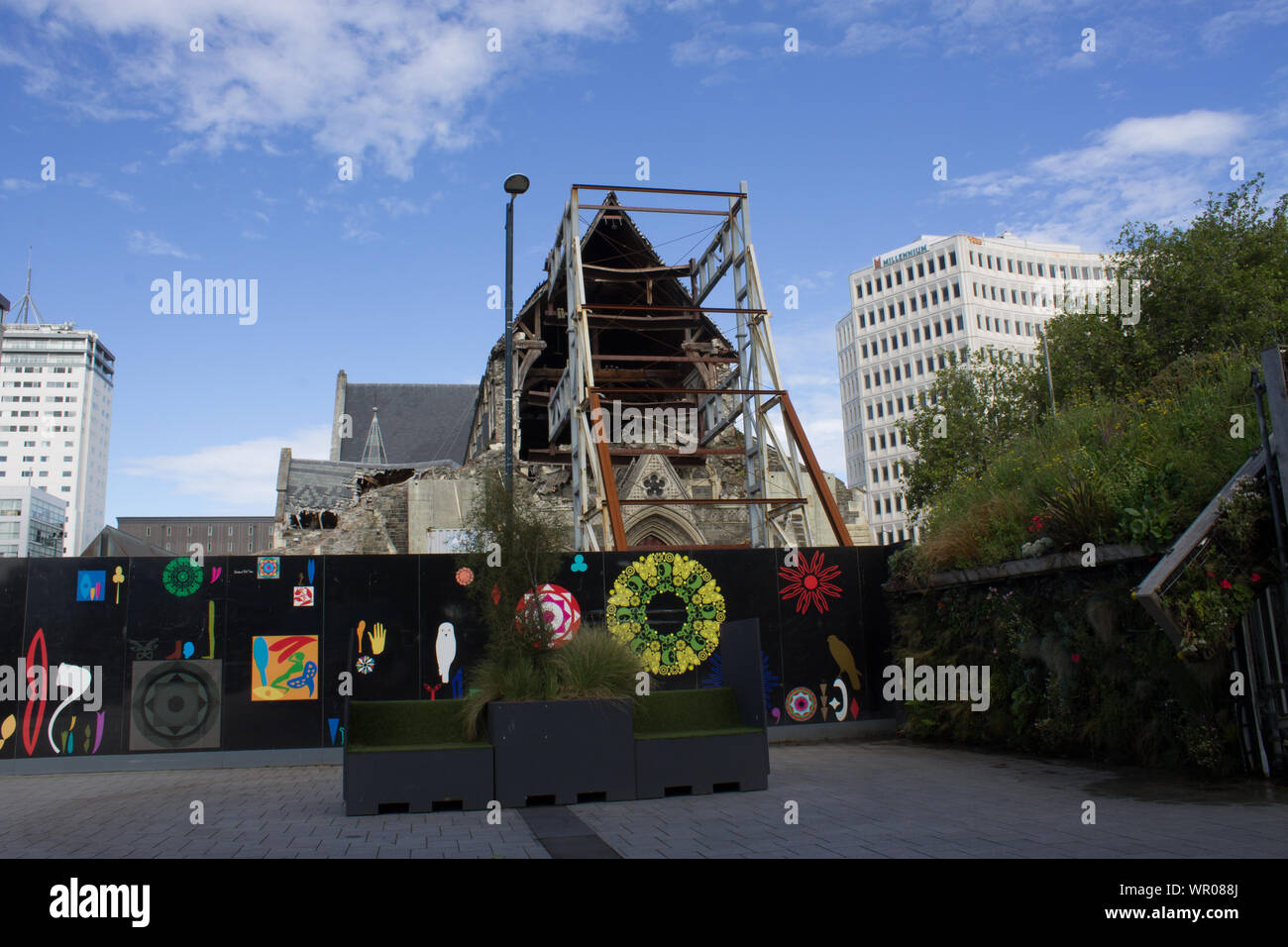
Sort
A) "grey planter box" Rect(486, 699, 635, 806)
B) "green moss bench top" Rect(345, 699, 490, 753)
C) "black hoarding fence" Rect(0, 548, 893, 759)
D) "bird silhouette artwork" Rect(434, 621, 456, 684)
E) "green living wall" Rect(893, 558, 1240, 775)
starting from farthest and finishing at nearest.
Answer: "bird silhouette artwork" Rect(434, 621, 456, 684) < "black hoarding fence" Rect(0, 548, 893, 759) < "green moss bench top" Rect(345, 699, 490, 753) < "green living wall" Rect(893, 558, 1240, 775) < "grey planter box" Rect(486, 699, 635, 806)

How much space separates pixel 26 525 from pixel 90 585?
12088 cm

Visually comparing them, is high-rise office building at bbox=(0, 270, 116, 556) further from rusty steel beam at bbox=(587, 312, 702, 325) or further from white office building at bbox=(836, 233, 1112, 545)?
rusty steel beam at bbox=(587, 312, 702, 325)

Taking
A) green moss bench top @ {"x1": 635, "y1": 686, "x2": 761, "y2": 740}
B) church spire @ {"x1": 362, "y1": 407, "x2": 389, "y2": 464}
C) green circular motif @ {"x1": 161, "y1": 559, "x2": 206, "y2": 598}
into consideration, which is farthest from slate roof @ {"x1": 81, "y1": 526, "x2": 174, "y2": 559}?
church spire @ {"x1": 362, "y1": 407, "x2": 389, "y2": 464}

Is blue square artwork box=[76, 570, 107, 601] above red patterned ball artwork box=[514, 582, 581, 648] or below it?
above

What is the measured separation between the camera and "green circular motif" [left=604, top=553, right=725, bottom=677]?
13281 millimetres

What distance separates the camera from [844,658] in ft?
45.5

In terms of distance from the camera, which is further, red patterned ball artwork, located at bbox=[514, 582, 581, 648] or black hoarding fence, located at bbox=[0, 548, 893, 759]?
red patterned ball artwork, located at bbox=[514, 582, 581, 648]

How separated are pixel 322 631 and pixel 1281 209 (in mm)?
31672

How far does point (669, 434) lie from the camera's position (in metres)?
29.9

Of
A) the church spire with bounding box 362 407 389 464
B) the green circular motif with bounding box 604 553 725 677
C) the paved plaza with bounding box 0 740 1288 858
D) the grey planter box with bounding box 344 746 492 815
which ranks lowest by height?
the paved plaza with bounding box 0 740 1288 858

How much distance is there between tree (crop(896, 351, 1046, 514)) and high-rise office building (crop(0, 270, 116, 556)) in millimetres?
171811

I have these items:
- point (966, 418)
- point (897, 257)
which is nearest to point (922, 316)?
point (897, 257)

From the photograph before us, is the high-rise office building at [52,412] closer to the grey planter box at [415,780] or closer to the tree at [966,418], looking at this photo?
the tree at [966,418]

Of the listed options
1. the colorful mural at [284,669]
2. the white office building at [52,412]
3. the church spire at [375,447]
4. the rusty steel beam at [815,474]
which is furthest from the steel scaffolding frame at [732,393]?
the white office building at [52,412]
